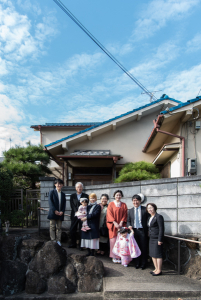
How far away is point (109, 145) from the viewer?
12.2 m

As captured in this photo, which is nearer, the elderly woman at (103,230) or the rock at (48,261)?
the rock at (48,261)

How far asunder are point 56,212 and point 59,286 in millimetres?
1655

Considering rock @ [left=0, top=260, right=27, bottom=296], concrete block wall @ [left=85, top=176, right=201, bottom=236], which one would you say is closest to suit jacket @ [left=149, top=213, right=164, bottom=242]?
concrete block wall @ [left=85, top=176, right=201, bottom=236]

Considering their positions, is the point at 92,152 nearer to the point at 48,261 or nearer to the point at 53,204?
the point at 53,204

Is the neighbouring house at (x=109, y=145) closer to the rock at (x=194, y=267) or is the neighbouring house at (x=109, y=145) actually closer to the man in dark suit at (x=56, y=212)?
the man in dark suit at (x=56, y=212)

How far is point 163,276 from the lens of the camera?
4.59 metres

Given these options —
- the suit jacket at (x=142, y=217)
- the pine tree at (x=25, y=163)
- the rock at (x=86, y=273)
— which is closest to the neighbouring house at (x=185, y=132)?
the suit jacket at (x=142, y=217)

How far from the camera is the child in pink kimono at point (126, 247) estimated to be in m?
4.95

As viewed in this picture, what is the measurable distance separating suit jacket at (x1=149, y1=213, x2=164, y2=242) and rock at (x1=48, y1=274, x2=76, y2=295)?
1842 mm

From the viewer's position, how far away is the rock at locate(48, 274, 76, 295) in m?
4.18

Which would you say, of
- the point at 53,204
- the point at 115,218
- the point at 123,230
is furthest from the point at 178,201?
the point at 53,204

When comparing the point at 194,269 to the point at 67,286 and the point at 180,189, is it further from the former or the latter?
the point at 67,286

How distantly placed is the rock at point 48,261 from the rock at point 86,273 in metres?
0.18

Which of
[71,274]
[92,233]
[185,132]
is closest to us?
[71,274]
